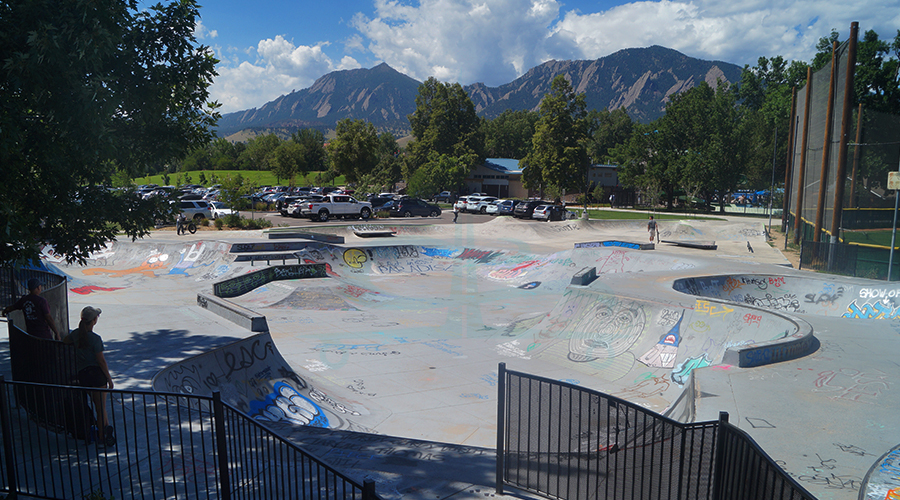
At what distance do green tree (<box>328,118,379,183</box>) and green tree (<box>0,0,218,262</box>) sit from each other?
5407cm

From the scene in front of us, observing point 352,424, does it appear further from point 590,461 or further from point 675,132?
point 675,132

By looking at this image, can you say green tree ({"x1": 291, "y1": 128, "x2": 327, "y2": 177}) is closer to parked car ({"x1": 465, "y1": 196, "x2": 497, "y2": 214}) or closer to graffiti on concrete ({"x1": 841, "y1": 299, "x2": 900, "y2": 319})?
parked car ({"x1": 465, "y1": 196, "x2": 497, "y2": 214})

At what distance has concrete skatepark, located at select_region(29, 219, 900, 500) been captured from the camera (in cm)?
594

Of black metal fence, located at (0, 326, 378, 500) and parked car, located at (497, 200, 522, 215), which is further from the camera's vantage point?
parked car, located at (497, 200, 522, 215)

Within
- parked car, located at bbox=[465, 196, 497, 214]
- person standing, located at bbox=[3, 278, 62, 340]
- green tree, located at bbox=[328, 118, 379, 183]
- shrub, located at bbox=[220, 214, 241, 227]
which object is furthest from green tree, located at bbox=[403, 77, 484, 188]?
person standing, located at bbox=[3, 278, 62, 340]

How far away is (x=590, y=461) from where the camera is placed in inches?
193

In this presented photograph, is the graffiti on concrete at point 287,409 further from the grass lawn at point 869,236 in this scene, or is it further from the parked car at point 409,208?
the parked car at point 409,208

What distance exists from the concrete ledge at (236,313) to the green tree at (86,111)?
3.03m

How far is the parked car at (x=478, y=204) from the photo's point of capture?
51000mm

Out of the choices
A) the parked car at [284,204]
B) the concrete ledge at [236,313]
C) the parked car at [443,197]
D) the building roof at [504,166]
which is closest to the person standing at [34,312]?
the concrete ledge at [236,313]

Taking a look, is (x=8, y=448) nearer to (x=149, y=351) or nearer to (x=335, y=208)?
(x=149, y=351)

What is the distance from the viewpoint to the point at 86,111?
6.00m

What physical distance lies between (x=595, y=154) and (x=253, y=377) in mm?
107785

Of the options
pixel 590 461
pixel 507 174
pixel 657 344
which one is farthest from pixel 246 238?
pixel 507 174
